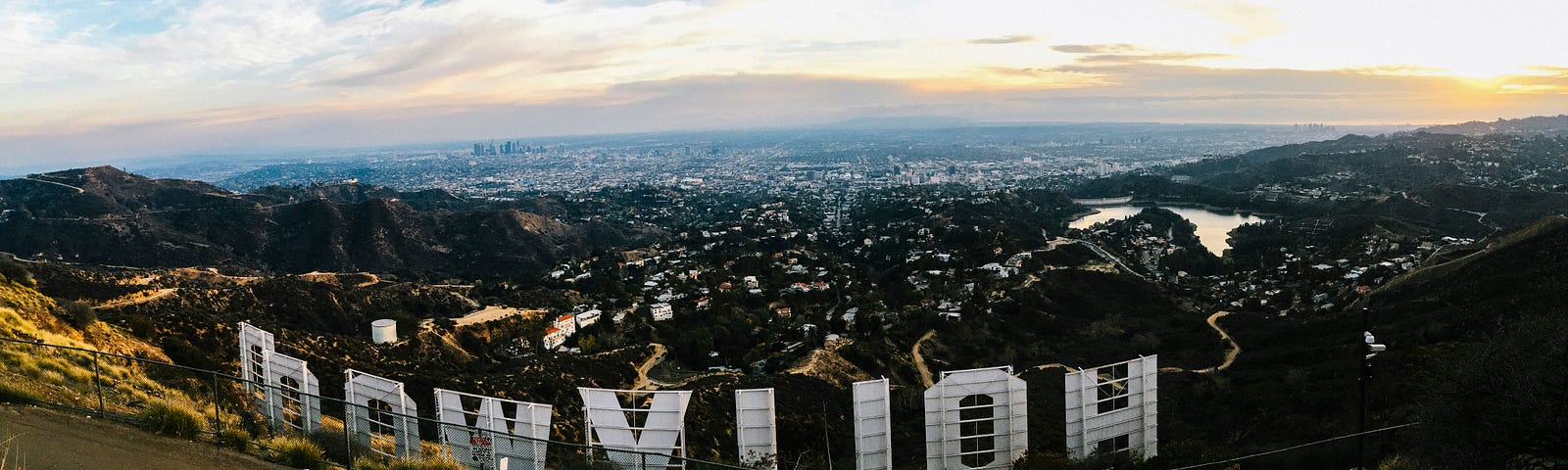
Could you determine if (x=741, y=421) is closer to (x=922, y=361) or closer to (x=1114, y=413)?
(x=1114, y=413)

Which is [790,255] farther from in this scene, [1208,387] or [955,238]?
[1208,387]

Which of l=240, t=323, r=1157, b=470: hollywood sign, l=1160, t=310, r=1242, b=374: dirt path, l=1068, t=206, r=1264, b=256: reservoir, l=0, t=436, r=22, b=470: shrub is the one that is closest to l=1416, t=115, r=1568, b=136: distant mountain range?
l=1068, t=206, r=1264, b=256: reservoir

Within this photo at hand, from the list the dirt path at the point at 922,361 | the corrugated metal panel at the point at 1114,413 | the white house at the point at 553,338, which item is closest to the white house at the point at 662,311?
the white house at the point at 553,338

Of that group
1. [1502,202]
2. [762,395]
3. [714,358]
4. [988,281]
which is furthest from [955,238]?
[762,395]

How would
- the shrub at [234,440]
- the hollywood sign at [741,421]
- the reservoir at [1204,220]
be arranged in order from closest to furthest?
the shrub at [234,440] → the hollywood sign at [741,421] → the reservoir at [1204,220]

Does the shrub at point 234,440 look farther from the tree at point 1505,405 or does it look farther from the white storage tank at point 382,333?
the white storage tank at point 382,333
